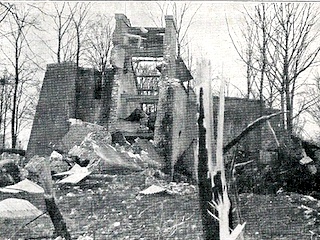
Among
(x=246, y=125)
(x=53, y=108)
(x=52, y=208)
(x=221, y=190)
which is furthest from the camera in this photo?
(x=53, y=108)

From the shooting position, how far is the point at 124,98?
9375 mm

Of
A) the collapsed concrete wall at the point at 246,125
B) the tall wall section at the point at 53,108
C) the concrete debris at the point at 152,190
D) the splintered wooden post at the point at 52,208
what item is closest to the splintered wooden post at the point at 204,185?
the collapsed concrete wall at the point at 246,125

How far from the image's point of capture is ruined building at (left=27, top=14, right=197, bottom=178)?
7242mm

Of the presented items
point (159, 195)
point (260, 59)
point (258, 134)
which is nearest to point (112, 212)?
point (159, 195)

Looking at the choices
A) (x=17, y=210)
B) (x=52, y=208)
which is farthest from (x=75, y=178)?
(x=17, y=210)

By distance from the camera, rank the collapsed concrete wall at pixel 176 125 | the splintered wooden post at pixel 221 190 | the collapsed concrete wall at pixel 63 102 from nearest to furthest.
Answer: the splintered wooden post at pixel 221 190
the collapsed concrete wall at pixel 176 125
the collapsed concrete wall at pixel 63 102

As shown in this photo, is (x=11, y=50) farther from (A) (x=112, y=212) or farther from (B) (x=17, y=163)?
(A) (x=112, y=212)

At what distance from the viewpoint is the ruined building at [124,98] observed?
7242 millimetres

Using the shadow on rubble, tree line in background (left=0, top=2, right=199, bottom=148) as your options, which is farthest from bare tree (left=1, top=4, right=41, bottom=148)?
the shadow on rubble

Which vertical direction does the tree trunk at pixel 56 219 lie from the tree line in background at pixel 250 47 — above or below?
below

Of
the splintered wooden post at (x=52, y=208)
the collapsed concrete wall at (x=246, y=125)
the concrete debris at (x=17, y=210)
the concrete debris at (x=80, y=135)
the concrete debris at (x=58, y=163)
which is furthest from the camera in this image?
the concrete debris at (x=80, y=135)

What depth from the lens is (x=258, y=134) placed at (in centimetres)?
612

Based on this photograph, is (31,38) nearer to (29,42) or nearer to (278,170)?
(29,42)

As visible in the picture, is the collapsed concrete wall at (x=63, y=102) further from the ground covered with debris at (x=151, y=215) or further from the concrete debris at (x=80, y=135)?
the ground covered with debris at (x=151, y=215)
